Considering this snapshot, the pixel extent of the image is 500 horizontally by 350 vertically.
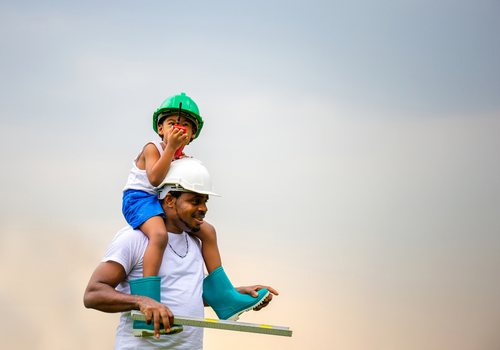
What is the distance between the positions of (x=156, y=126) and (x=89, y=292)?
1.57 m

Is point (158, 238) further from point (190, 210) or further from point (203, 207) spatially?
point (203, 207)

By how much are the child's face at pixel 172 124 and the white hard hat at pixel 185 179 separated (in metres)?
0.30

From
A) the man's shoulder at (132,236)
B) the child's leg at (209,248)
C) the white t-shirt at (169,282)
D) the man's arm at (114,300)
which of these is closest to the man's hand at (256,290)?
the child's leg at (209,248)

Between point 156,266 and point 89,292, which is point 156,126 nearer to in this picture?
point 156,266

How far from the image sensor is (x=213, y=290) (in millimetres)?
3844

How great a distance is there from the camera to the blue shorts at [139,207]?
3.47 m

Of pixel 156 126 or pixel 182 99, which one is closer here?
pixel 182 99

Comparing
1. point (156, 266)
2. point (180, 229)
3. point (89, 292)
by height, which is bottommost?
point (89, 292)

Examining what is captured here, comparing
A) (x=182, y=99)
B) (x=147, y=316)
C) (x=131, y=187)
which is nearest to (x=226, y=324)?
(x=147, y=316)

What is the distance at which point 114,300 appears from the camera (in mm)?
3000

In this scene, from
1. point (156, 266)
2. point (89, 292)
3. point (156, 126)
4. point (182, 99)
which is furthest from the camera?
point (156, 126)

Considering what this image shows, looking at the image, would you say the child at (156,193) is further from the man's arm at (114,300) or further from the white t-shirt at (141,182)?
the man's arm at (114,300)

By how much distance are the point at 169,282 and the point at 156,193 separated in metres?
0.71

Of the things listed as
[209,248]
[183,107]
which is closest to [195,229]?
[209,248]
